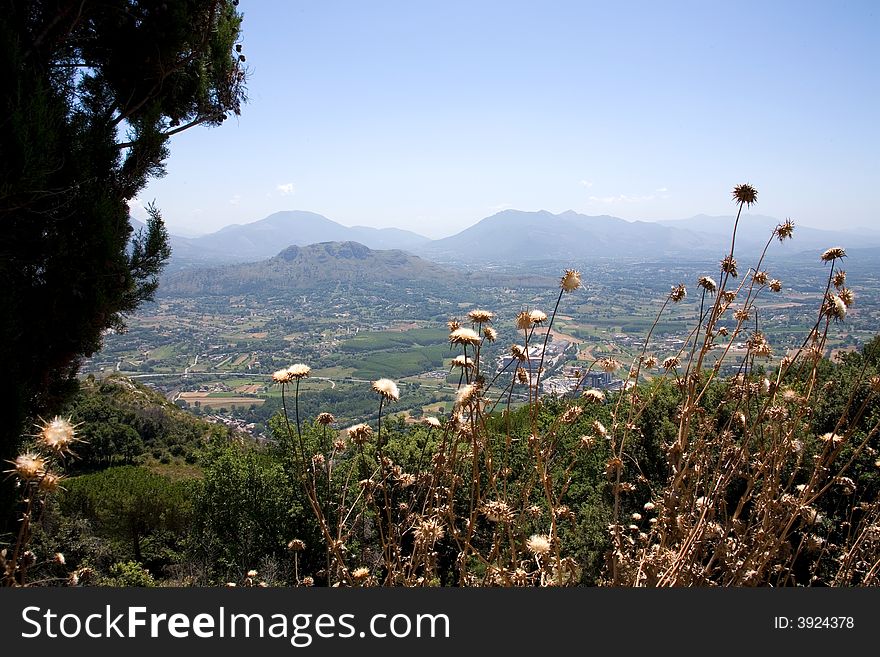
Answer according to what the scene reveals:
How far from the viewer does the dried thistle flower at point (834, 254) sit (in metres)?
2.80

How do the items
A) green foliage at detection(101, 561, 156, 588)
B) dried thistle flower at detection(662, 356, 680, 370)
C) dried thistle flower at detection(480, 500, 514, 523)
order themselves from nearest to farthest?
dried thistle flower at detection(480, 500, 514, 523), dried thistle flower at detection(662, 356, 680, 370), green foliage at detection(101, 561, 156, 588)

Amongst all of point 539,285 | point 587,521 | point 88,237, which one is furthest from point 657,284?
point 88,237

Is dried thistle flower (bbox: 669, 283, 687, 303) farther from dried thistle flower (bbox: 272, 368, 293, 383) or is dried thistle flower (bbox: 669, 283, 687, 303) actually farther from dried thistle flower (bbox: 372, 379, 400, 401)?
dried thistle flower (bbox: 272, 368, 293, 383)

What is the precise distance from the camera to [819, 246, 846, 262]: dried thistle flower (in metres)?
2.80

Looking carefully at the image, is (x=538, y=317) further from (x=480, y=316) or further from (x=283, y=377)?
(x=283, y=377)

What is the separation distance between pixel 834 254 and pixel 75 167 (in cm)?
715

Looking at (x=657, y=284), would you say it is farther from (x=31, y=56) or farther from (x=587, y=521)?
(x=31, y=56)

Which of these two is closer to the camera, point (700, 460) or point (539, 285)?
point (700, 460)

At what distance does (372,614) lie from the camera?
6.50 feet

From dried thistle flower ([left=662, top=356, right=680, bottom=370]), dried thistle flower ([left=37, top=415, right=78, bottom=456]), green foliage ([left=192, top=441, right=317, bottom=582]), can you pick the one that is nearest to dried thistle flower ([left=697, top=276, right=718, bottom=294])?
dried thistle flower ([left=662, top=356, right=680, bottom=370])

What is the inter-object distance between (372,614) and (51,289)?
5787mm

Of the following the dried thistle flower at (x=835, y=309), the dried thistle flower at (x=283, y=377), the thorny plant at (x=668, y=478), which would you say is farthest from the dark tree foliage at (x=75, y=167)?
the dried thistle flower at (x=835, y=309)

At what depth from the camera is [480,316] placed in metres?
2.68

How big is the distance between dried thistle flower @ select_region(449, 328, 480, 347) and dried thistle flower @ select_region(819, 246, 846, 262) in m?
2.20
